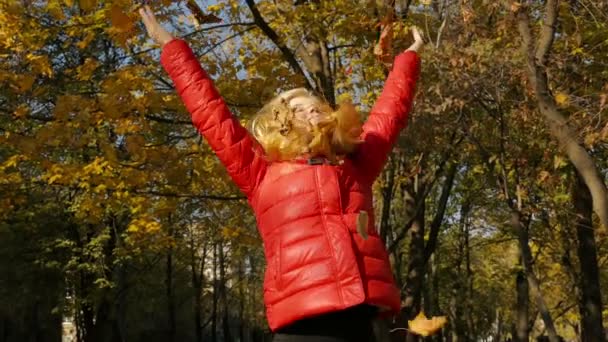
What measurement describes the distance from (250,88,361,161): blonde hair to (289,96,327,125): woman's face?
2 centimetres

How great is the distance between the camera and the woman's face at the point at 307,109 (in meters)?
2.79

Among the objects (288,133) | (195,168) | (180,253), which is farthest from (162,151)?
(180,253)

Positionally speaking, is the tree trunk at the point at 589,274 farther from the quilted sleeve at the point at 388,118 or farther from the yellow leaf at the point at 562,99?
the quilted sleeve at the point at 388,118

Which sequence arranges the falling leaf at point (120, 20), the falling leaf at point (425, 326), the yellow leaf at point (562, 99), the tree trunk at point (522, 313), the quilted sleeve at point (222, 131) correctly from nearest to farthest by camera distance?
the falling leaf at point (425, 326)
the quilted sleeve at point (222, 131)
the falling leaf at point (120, 20)
the yellow leaf at point (562, 99)
the tree trunk at point (522, 313)

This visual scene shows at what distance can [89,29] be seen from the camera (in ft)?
23.6

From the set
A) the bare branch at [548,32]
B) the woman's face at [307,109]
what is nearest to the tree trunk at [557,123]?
the bare branch at [548,32]

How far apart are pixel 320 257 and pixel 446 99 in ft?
18.2

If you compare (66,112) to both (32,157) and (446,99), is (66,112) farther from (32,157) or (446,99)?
(446,99)

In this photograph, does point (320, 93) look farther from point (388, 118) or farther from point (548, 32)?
point (388, 118)

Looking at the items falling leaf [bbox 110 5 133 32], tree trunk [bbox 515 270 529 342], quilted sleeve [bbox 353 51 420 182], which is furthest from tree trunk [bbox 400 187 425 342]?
tree trunk [bbox 515 270 529 342]

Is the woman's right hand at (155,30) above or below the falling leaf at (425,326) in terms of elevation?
above

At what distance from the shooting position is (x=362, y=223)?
2496mm

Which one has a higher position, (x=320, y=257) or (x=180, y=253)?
(x=180, y=253)

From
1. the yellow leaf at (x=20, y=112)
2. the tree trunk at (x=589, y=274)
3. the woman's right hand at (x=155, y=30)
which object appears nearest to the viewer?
the woman's right hand at (x=155, y=30)
